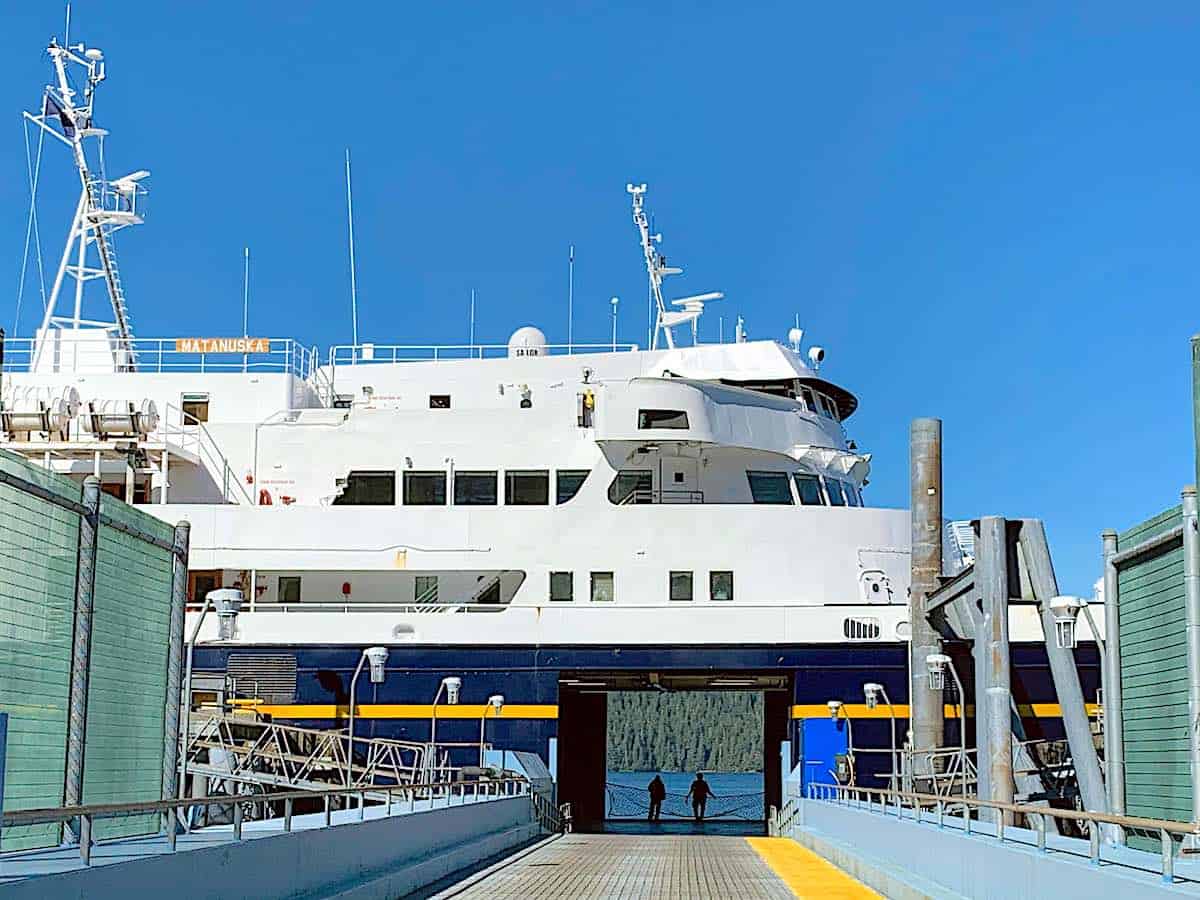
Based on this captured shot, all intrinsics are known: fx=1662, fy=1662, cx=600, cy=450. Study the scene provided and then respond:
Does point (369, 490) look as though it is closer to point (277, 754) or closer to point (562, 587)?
point (562, 587)

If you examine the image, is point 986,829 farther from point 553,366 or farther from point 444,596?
point 553,366

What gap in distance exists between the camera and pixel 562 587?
3058 centimetres

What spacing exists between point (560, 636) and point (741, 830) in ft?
42.8

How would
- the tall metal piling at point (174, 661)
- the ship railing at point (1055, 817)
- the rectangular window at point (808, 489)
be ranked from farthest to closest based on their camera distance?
the rectangular window at point (808, 489), the tall metal piling at point (174, 661), the ship railing at point (1055, 817)

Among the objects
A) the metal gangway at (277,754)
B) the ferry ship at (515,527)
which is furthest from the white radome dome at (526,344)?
the metal gangway at (277,754)

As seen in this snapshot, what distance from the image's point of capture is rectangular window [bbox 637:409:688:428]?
101ft

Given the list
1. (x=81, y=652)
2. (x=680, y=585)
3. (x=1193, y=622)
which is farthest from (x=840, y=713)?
(x=81, y=652)

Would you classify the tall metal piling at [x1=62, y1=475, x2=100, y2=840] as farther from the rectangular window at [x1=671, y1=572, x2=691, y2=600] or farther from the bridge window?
the bridge window

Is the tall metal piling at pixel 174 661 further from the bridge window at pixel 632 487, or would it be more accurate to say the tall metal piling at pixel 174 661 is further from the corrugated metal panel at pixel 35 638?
the bridge window at pixel 632 487

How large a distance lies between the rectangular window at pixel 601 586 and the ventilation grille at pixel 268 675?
555 centimetres

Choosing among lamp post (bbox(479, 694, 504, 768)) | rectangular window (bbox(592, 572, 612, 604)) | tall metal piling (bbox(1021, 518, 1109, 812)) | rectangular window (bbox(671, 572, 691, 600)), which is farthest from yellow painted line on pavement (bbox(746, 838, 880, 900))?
rectangular window (bbox(592, 572, 612, 604))

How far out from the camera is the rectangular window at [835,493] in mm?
33219

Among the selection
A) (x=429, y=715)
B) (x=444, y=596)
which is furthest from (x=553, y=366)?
(x=429, y=715)

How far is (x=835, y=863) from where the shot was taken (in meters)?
19.8
